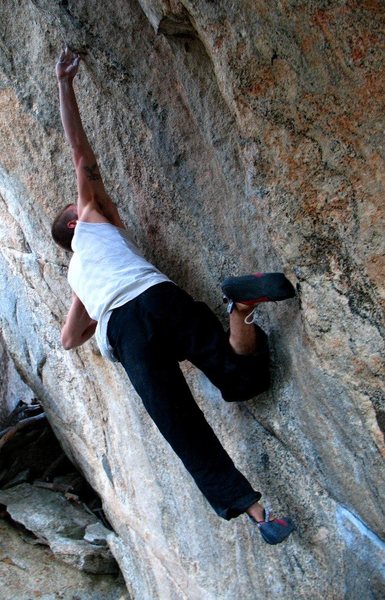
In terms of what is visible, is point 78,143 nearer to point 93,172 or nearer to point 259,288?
point 93,172

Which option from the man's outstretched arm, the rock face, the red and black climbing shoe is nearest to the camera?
the rock face

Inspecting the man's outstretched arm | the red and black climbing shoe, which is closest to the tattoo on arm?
the man's outstretched arm

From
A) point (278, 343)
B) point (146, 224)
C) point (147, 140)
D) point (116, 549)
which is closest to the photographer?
point (278, 343)

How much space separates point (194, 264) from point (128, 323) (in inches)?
19.2

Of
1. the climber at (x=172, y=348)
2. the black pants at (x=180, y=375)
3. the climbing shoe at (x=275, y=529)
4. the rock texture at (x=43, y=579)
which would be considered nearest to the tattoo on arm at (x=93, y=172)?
the climber at (x=172, y=348)

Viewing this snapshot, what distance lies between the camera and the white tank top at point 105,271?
10.1 ft

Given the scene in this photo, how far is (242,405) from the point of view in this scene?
333cm

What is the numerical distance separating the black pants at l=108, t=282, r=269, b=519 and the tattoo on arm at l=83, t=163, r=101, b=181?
25.3 inches

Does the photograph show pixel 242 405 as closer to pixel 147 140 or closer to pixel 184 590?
pixel 147 140

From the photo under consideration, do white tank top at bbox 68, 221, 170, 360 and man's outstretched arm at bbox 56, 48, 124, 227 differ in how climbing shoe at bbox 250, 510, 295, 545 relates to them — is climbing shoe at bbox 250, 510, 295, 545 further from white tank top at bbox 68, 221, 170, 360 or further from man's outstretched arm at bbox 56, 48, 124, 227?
man's outstretched arm at bbox 56, 48, 124, 227

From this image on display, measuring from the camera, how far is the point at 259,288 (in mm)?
2533

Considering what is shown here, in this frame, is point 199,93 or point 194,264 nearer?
point 199,93

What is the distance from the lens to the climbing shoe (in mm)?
2916

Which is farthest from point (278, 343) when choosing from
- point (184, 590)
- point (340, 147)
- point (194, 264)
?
point (184, 590)
